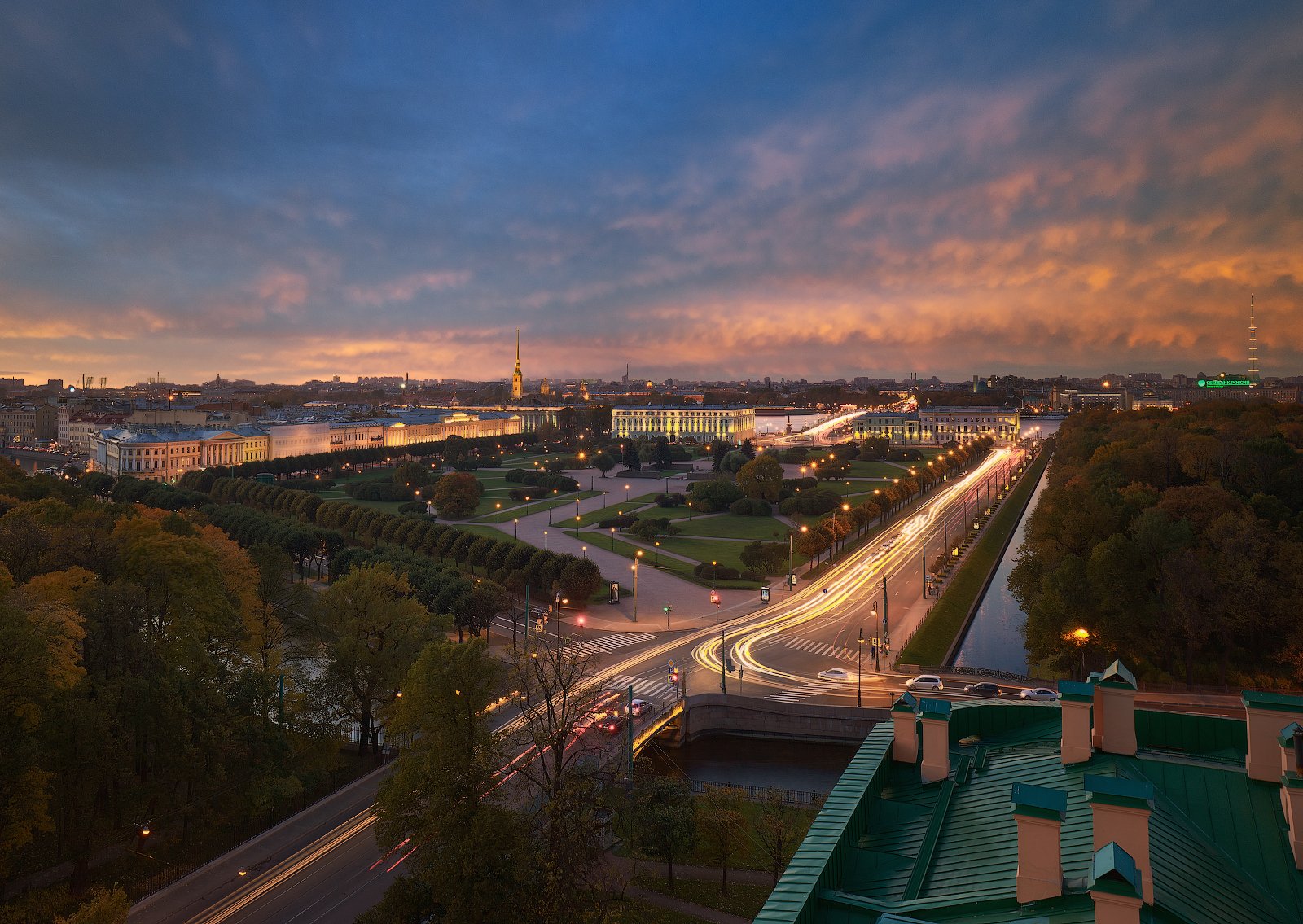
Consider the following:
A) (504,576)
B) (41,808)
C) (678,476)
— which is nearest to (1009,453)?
(678,476)

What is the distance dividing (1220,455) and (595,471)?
72.7 metres

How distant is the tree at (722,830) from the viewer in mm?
20266

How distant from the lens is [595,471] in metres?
108

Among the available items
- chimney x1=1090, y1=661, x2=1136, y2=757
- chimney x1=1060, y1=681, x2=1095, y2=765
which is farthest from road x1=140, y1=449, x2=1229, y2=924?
chimney x1=1090, y1=661, x2=1136, y2=757

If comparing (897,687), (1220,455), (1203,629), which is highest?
(1220,455)

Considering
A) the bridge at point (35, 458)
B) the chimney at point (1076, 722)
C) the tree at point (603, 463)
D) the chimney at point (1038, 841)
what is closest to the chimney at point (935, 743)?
the chimney at point (1076, 722)

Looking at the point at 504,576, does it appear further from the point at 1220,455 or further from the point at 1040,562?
the point at 1220,455

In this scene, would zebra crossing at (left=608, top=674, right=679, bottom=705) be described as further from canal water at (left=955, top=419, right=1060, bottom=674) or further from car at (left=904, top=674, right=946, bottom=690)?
canal water at (left=955, top=419, right=1060, bottom=674)

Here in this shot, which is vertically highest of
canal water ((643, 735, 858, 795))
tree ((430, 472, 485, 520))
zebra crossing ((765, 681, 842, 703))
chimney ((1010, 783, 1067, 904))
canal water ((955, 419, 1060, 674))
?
chimney ((1010, 783, 1067, 904))

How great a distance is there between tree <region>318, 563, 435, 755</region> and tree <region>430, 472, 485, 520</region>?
1581 inches

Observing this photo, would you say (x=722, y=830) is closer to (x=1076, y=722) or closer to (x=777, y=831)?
(x=777, y=831)

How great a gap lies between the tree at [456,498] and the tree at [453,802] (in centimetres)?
5043

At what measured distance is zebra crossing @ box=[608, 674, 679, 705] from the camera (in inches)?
1227

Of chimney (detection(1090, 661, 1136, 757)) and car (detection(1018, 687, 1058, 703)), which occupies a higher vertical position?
chimney (detection(1090, 661, 1136, 757))
